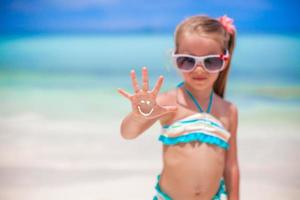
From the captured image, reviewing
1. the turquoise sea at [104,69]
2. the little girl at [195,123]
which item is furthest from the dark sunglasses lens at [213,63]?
the turquoise sea at [104,69]

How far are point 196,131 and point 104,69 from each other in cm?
209

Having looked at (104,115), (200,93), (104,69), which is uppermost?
(104,69)

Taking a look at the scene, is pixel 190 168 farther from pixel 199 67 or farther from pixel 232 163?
pixel 199 67

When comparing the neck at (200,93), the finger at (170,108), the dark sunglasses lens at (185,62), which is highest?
the dark sunglasses lens at (185,62)

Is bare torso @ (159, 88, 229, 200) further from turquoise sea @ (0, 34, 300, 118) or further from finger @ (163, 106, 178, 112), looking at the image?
turquoise sea @ (0, 34, 300, 118)

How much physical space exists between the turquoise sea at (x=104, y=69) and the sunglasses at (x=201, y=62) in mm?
1566

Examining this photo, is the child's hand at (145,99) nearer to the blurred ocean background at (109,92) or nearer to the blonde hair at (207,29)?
the blonde hair at (207,29)

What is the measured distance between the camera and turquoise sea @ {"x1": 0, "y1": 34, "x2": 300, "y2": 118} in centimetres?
317

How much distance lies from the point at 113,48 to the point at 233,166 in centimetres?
215

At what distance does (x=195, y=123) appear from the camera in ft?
4.95

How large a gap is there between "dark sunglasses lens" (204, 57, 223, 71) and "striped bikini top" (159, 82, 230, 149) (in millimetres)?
142

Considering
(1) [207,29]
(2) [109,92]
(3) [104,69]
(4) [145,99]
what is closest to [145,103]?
(4) [145,99]

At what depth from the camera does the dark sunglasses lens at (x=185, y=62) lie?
1479mm

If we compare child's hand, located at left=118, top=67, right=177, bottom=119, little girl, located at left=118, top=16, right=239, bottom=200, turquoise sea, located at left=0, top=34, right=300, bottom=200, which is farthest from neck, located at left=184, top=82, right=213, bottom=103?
turquoise sea, located at left=0, top=34, right=300, bottom=200
